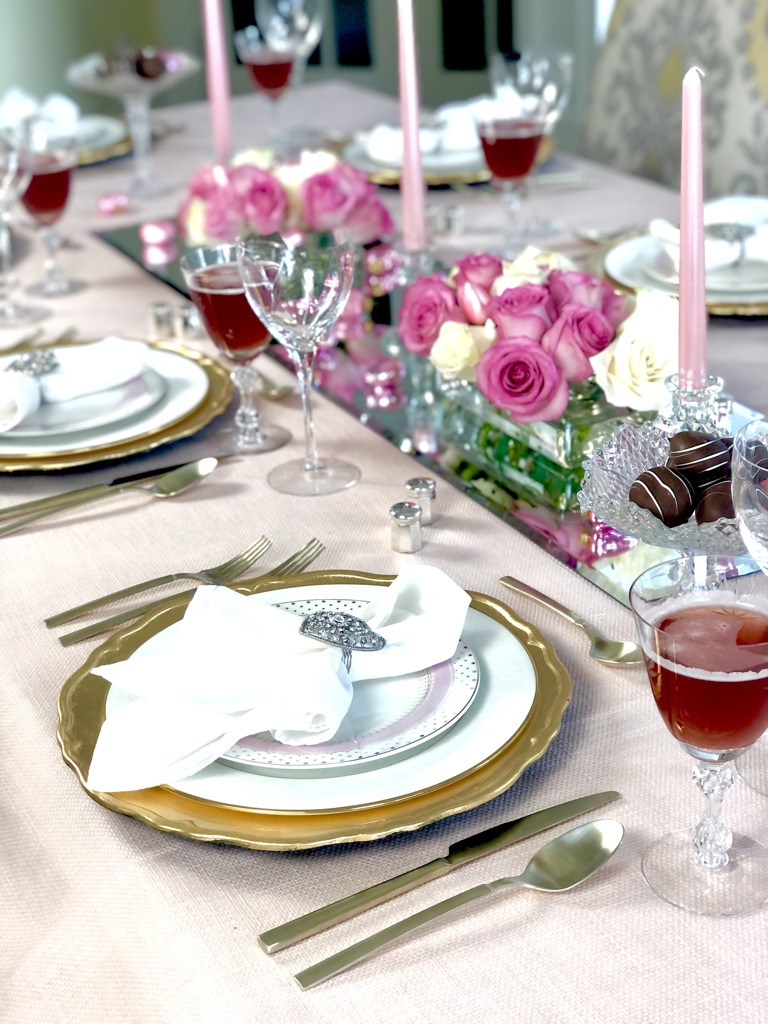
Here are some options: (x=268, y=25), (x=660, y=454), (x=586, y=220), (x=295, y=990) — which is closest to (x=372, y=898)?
(x=295, y=990)

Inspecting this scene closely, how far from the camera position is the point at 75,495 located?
1105 mm

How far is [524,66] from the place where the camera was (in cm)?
186

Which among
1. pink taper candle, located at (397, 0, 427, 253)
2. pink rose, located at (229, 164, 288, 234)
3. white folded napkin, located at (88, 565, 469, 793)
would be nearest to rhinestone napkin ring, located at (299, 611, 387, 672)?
white folded napkin, located at (88, 565, 469, 793)

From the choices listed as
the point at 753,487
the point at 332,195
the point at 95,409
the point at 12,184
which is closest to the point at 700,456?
the point at 753,487

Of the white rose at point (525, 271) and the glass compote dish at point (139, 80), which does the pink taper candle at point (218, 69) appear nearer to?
the glass compote dish at point (139, 80)

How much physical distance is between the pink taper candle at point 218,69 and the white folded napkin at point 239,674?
3.81 ft

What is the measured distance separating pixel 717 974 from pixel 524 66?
1527 millimetres

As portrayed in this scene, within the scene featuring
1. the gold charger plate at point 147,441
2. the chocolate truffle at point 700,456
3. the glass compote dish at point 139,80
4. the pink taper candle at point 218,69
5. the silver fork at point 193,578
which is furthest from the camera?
the glass compote dish at point 139,80

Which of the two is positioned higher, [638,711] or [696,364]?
[696,364]

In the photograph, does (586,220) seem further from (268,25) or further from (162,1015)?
(162,1015)

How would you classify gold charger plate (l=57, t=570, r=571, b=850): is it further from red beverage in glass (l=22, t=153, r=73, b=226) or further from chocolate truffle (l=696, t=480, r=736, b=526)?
red beverage in glass (l=22, t=153, r=73, b=226)

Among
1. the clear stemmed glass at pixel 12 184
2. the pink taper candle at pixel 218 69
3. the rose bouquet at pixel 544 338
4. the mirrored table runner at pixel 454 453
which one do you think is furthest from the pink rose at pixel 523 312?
the pink taper candle at pixel 218 69

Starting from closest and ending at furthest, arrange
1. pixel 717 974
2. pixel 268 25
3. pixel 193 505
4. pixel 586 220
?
pixel 717 974 → pixel 193 505 → pixel 586 220 → pixel 268 25

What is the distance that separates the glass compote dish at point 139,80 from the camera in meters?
2.10
